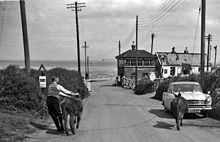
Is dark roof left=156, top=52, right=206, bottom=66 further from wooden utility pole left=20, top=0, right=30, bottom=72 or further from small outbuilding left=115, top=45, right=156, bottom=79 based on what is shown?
wooden utility pole left=20, top=0, right=30, bottom=72

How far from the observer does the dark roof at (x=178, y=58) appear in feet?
236

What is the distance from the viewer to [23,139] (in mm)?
8648

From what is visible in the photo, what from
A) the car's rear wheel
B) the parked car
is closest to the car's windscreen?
the parked car

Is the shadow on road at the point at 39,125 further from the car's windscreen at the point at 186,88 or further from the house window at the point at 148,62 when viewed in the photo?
the house window at the point at 148,62

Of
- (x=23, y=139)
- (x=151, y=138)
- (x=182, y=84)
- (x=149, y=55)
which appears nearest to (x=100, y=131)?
(x=151, y=138)

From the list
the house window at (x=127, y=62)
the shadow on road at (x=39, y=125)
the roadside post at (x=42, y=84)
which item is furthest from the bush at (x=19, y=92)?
the house window at (x=127, y=62)

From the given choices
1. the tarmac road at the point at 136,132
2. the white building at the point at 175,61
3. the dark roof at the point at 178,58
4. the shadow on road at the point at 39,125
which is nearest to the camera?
the tarmac road at the point at 136,132

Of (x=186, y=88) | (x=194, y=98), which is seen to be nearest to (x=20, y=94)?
(x=194, y=98)

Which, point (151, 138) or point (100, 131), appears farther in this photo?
point (100, 131)

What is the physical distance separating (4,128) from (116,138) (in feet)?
11.3

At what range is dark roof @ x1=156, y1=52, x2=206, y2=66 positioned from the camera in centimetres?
7181

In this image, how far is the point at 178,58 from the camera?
73.6 metres

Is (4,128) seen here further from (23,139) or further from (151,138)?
(151,138)

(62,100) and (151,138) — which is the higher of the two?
(62,100)
